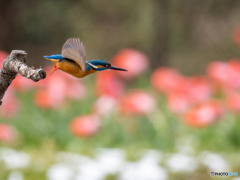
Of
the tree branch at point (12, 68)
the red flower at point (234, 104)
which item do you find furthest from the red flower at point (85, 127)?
the tree branch at point (12, 68)

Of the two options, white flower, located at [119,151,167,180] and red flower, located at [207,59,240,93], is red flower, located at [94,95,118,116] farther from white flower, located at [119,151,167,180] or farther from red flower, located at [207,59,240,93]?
red flower, located at [207,59,240,93]

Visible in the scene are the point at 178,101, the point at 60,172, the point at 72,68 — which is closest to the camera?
the point at 72,68

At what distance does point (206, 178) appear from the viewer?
893mm

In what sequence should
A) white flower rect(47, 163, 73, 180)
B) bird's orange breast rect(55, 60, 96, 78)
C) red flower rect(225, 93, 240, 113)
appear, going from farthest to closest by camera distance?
red flower rect(225, 93, 240, 113) < white flower rect(47, 163, 73, 180) < bird's orange breast rect(55, 60, 96, 78)

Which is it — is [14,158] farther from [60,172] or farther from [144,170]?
[144,170]

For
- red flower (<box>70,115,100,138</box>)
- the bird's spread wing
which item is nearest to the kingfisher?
the bird's spread wing

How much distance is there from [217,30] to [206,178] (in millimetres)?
1621

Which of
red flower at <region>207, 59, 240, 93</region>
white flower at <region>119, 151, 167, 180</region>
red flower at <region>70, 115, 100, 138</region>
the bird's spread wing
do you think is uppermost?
red flower at <region>207, 59, 240, 93</region>

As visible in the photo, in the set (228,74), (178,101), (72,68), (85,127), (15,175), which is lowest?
(72,68)

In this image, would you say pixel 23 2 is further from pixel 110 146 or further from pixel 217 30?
pixel 217 30

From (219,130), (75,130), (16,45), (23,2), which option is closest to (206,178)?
(219,130)

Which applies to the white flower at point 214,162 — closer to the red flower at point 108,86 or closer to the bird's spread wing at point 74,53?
the red flower at point 108,86

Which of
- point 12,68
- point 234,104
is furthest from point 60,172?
point 12,68

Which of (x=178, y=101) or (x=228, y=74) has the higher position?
(x=228, y=74)
